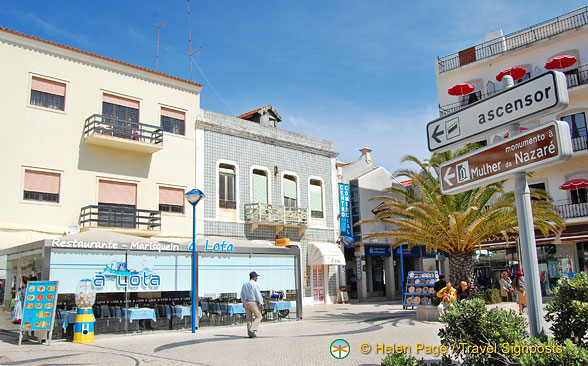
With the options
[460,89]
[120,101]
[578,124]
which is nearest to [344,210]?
[460,89]

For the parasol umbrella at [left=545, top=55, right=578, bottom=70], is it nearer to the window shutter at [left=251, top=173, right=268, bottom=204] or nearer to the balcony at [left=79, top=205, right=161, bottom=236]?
the window shutter at [left=251, top=173, right=268, bottom=204]

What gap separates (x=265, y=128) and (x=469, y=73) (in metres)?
13.7

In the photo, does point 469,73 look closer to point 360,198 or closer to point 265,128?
point 360,198

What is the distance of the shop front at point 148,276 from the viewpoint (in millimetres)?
13977

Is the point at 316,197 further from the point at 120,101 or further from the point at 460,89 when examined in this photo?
the point at 120,101

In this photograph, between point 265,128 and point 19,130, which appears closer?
point 19,130

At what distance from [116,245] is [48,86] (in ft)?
31.4

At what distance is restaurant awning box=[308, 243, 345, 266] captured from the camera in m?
28.1

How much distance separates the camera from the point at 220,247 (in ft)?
55.4

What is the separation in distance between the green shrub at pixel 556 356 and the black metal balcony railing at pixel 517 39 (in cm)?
2780

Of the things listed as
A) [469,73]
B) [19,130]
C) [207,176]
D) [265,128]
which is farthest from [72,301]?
[469,73]

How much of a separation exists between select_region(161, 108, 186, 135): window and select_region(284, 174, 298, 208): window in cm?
682

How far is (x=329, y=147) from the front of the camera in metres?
31.6

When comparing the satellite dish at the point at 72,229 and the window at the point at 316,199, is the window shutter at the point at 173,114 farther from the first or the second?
the window at the point at 316,199
